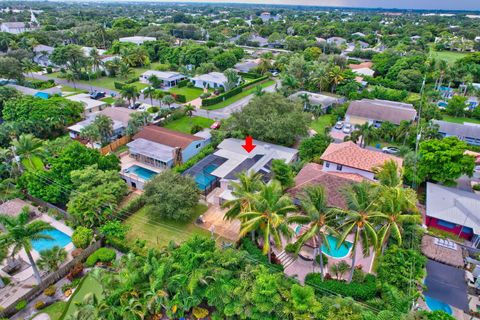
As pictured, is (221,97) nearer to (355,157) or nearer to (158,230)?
(355,157)

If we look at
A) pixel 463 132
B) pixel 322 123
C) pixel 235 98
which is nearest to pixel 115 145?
pixel 235 98

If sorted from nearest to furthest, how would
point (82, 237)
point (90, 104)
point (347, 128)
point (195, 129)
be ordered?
1. point (82, 237)
2. point (195, 129)
3. point (347, 128)
4. point (90, 104)

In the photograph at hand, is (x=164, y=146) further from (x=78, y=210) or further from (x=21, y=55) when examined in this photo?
(x=21, y=55)

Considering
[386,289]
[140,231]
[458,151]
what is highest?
[458,151]

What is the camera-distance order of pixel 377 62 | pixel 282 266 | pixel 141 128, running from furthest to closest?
pixel 377 62, pixel 141 128, pixel 282 266

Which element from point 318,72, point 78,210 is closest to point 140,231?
point 78,210

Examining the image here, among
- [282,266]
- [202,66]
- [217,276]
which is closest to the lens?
[217,276]

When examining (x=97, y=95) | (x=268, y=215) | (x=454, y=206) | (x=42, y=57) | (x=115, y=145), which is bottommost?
(x=115, y=145)

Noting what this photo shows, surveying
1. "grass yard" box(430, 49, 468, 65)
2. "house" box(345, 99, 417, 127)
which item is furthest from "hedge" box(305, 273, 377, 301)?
"grass yard" box(430, 49, 468, 65)
